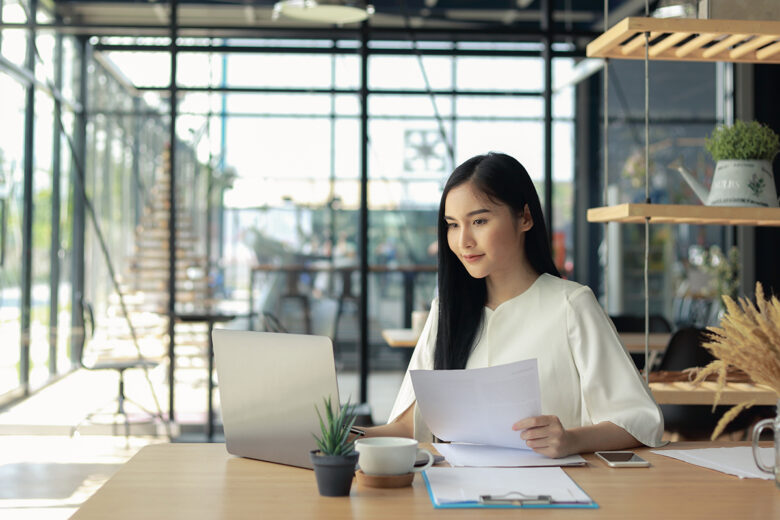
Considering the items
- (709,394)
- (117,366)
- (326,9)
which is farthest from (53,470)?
(709,394)

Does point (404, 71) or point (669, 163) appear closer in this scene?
point (404, 71)

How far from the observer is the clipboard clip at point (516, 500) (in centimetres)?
138

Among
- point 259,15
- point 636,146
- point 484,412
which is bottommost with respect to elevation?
point 484,412

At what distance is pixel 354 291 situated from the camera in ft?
20.0

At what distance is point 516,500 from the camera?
1.38m

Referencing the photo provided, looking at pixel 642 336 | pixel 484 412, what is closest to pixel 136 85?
pixel 642 336

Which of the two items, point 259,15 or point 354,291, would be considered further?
point 259,15

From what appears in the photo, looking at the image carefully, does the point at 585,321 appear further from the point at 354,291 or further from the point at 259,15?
the point at 259,15

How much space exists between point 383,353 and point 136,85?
2537 mm

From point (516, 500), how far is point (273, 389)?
1.66 ft

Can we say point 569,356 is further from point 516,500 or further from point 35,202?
point 35,202

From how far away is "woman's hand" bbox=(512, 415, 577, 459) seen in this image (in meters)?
1.67

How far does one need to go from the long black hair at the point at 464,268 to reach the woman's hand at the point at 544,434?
0.44m

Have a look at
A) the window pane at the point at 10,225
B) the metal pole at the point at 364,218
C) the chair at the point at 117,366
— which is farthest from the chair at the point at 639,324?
the window pane at the point at 10,225
